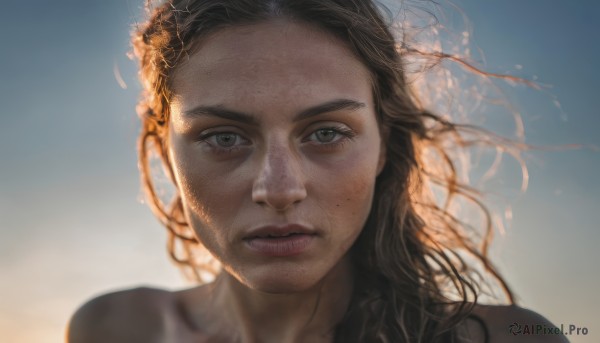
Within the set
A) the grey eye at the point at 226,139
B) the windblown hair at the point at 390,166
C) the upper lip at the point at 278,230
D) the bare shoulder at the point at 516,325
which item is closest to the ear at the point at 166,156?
the windblown hair at the point at 390,166

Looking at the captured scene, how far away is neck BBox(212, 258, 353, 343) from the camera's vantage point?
320cm

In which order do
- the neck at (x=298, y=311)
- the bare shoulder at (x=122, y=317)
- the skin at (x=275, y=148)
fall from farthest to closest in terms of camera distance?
1. the bare shoulder at (x=122, y=317)
2. the neck at (x=298, y=311)
3. the skin at (x=275, y=148)

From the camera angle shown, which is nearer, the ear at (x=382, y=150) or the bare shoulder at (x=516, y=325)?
the bare shoulder at (x=516, y=325)

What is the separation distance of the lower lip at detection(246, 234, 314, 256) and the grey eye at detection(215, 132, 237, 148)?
1.28 feet

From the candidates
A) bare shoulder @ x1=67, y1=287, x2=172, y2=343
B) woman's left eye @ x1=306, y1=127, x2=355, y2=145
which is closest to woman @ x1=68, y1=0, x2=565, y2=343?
woman's left eye @ x1=306, y1=127, x2=355, y2=145

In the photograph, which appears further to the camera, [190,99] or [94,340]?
[94,340]

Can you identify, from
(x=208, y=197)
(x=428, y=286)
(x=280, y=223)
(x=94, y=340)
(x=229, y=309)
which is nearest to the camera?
(x=280, y=223)

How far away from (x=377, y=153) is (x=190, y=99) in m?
0.79

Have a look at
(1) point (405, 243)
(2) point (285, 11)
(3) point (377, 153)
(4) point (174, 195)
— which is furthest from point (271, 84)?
(4) point (174, 195)

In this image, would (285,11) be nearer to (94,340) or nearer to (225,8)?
(225,8)

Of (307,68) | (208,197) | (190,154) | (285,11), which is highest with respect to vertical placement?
(285,11)

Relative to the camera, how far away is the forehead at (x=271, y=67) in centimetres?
279

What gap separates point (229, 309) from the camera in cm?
348

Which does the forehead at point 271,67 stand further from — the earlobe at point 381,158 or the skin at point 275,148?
the earlobe at point 381,158
